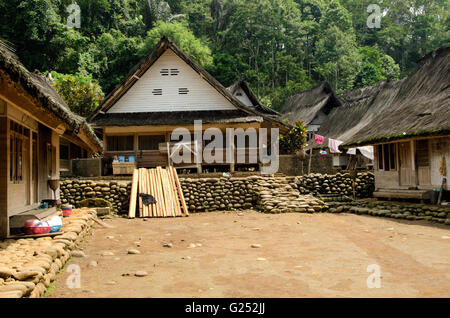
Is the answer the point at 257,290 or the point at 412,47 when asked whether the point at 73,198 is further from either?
the point at 412,47

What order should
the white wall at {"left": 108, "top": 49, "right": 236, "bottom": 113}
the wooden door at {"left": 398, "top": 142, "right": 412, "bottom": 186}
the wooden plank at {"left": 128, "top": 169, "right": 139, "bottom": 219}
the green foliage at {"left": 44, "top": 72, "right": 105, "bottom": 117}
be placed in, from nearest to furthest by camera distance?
the wooden plank at {"left": 128, "top": 169, "right": 139, "bottom": 219} < the wooden door at {"left": 398, "top": 142, "right": 412, "bottom": 186} < the white wall at {"left": 108, "top": 49, "right": 236, "bottom": 113} < the green foliage at {"left": 44, "top": 72, "right": 105, "bottom": 117}

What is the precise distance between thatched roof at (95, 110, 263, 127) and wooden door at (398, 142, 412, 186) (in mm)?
6002

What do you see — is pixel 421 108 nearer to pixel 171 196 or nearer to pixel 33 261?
pixel 171 196

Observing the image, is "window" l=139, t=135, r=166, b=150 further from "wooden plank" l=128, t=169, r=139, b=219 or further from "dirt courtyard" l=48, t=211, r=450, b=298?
"dirt courtyard" l=48, t=211, r=450, b=298

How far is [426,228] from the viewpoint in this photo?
1091 cm

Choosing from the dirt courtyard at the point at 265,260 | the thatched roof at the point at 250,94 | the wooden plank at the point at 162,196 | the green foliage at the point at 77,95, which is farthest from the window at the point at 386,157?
the green foliage at the point at 77,95

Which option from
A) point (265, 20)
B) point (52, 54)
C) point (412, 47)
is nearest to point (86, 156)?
point (52, 54)

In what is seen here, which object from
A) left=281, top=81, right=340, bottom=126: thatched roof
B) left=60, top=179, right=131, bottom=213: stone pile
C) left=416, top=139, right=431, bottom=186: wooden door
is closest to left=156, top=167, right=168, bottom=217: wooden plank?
left=60, top=179, right=131, bottom=213: stone pile

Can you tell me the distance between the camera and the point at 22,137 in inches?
345

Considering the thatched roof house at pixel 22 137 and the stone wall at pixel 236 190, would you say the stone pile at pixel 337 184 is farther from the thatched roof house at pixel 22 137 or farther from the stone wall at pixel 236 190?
the thatched roof house at pixel 22 137

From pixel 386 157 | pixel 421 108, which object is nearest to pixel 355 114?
pixel 386 157

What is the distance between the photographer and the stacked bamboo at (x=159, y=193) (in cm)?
1402

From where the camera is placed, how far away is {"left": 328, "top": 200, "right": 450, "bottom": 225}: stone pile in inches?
482

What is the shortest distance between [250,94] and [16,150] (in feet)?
66.4
